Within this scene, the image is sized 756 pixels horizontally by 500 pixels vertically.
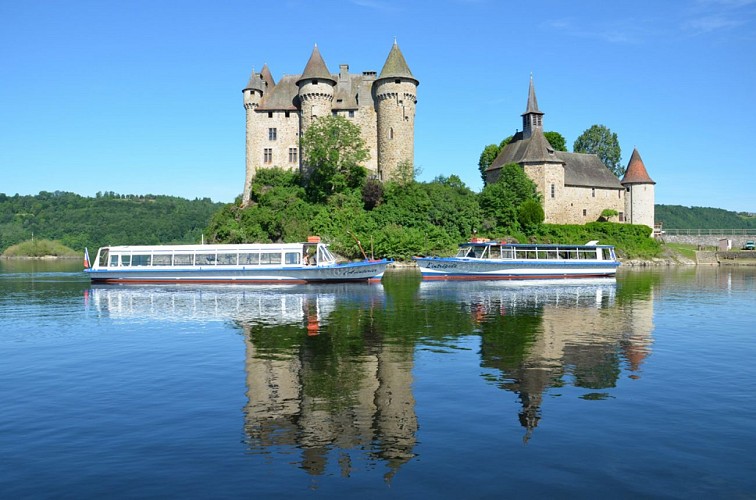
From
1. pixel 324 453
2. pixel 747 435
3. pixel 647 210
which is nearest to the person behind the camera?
pixel 324 453

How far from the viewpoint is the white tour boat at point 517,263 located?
4962 cm

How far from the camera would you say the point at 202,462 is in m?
9.37

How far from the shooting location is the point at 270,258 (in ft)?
151

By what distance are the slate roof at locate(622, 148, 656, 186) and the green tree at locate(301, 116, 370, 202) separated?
38045mm

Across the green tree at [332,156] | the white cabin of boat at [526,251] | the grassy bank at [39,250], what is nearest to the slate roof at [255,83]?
the green tree at [332,156]

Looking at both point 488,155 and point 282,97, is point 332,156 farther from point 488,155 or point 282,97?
point 488,155

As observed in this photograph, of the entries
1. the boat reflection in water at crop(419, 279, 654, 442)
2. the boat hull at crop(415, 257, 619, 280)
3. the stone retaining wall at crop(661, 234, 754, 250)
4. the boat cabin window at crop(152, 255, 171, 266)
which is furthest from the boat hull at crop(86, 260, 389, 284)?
the stone retaining wall at crop(661, 234, 754, 250)

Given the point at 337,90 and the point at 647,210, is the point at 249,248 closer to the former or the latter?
the point at 337,90

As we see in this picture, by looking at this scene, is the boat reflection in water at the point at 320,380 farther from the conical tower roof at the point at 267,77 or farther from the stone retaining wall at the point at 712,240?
the stone retaining wall at the point at 712,240

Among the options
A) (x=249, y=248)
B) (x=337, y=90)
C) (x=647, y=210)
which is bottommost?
(x=249, y=248)

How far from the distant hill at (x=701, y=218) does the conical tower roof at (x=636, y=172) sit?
79.6m

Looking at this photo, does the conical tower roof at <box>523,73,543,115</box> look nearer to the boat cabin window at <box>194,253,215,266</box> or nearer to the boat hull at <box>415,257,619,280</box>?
the boat hull at <box>415,257,619,280</box>

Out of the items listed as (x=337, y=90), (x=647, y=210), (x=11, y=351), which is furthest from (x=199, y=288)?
(x=647, y=210)

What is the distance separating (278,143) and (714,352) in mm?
63363
